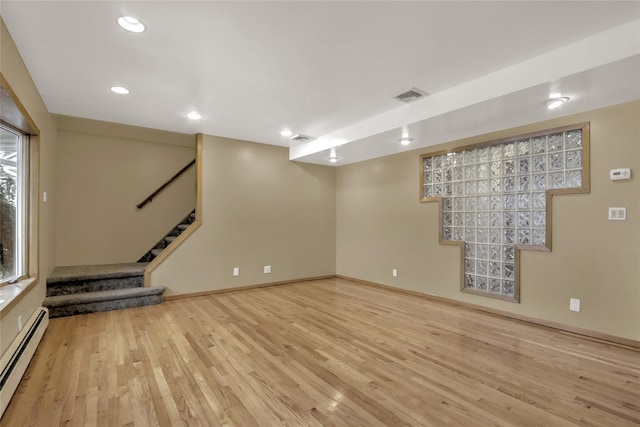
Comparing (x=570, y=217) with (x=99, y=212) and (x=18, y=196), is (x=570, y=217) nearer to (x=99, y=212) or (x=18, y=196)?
(x=18, y=196)

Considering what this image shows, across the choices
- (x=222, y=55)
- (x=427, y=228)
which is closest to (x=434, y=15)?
(x=222, y=55)

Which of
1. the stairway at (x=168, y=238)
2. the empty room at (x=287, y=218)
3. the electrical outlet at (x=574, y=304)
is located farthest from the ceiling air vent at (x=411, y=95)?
the stairway at (x=168, y=238)

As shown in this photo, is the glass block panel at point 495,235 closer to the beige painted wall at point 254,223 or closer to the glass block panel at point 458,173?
A: the glass block panel at point 458,173

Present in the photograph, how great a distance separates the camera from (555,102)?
2.82 meters

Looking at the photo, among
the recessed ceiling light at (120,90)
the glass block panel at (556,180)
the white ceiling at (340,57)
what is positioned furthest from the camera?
the glass block panel at (556,180)

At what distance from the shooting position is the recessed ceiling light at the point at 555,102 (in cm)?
276

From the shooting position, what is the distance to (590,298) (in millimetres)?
3078

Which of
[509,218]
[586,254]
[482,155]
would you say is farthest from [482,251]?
[482,155]

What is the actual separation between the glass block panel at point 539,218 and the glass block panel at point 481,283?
934mm

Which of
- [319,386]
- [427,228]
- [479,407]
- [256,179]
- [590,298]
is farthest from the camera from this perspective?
[256,179]

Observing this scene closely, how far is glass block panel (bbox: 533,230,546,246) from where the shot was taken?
11.3ft

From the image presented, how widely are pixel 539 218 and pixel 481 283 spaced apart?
1090 millimetres

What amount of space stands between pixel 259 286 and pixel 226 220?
51.0 inches

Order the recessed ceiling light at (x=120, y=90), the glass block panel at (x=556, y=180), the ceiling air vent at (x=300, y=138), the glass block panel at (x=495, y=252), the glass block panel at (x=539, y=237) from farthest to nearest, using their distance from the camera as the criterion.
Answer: the ceiling air vent at (x=300, y=138) < the glass block panel at (x=495, y=252) < the glass block panel at (x=539, y=237) < the glass block panel at (x=556, y=180) < the recessed ceiling light at (x=120, y=90)
